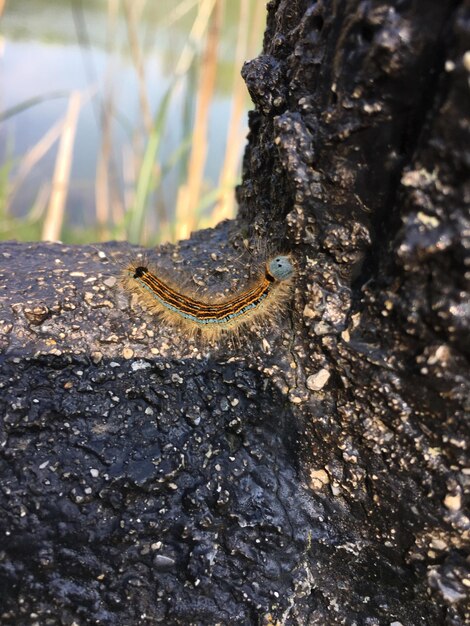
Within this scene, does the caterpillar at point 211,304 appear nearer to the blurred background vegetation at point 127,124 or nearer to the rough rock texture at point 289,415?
the rough rock texture at point 289,415

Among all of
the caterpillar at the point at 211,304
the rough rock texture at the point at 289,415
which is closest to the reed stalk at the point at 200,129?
the rough rock texture at the point at 289,415

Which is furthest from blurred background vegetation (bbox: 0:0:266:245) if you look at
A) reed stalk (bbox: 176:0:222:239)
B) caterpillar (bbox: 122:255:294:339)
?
caterpillar (bbox: 122:255:294:339)

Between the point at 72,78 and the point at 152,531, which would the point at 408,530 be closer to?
the point at 152,531

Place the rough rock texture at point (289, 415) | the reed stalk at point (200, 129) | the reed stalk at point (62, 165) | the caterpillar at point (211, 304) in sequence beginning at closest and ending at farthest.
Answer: the rough rock texture at point (289, 415), the caterpillar at point (211, 304), the reed stalk at point (200, 129), the reed stalk at point (62, 165)

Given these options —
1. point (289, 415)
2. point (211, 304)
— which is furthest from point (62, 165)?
point (289, 415)

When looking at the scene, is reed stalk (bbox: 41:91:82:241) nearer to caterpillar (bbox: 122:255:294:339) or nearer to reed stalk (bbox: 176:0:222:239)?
reed stalk (bbox: 176:0:222:239)
